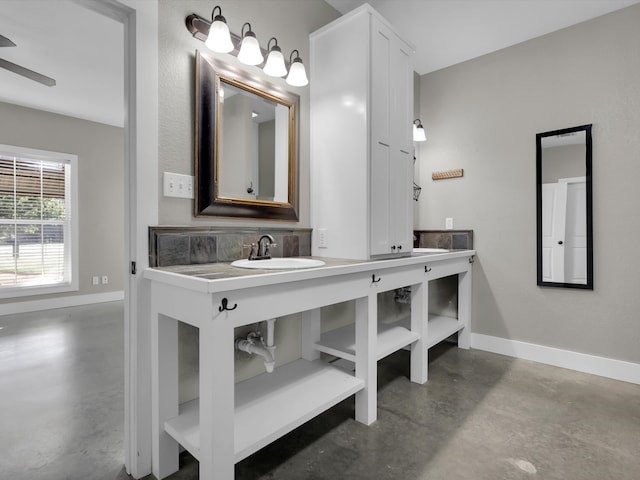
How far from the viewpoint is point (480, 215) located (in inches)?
119

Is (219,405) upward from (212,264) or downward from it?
downward

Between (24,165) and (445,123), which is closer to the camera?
(445,123)

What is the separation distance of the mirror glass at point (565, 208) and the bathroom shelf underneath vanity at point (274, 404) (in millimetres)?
1930

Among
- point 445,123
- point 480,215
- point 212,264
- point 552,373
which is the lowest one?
point 552,373

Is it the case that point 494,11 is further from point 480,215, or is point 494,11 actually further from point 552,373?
point 552,373

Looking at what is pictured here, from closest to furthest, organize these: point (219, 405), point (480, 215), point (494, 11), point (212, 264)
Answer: point (219, 405), point (212, 264), point (494, 11), point (480, 215)

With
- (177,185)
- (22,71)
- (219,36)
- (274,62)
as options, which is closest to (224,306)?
(177,185)

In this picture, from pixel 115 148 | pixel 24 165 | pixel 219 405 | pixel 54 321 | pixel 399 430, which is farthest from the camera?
pixel 115 148

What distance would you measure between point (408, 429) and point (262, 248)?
1.23 metres

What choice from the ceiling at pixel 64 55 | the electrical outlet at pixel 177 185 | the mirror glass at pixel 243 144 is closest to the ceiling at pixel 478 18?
the mirror glass at pixel 243 144

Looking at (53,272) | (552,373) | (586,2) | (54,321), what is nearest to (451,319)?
(552,373)

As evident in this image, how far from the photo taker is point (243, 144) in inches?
74.7

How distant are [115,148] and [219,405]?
210 inches

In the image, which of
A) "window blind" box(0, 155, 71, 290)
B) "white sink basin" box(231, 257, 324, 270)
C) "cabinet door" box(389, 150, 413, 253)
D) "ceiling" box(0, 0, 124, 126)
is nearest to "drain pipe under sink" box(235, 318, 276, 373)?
"white sink basin" box(231, 257, 324, 270)
